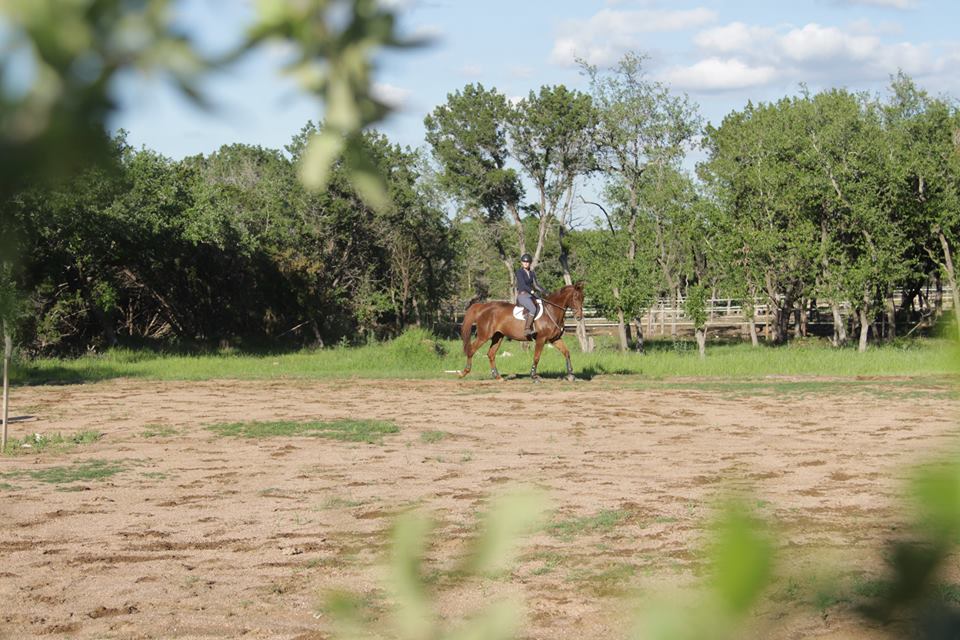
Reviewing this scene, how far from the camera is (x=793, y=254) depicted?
29719 millimetres

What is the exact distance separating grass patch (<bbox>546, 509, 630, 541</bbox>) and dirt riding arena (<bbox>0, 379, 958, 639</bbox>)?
37mm

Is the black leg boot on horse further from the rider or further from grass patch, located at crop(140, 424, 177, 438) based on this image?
grass patch, located at crop(140, 424, 177, 438)

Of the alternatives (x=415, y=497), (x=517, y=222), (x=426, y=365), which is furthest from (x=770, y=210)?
(x=415, y=497)

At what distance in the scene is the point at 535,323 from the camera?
1923 cm

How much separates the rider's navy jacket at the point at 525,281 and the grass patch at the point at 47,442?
340 inches

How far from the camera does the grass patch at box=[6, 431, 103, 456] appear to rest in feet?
37.5

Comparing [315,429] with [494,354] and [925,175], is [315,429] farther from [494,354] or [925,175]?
[925,175]

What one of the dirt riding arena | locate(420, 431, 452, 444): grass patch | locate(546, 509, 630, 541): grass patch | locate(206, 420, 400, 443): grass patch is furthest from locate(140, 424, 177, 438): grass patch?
locate(546, 509, 630, 541): grass patch

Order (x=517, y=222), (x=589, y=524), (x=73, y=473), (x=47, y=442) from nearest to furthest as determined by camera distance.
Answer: (x=589, y=524), (x=73, y=473), (x=47, y=442), (x=517, y=222)

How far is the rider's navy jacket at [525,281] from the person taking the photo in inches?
757

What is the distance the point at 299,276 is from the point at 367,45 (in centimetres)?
3119

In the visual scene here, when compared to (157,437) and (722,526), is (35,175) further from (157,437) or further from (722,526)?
(157,437)

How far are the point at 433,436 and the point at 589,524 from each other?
16.7 ft

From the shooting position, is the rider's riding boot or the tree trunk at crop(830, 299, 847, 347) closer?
the rider's riding boot
